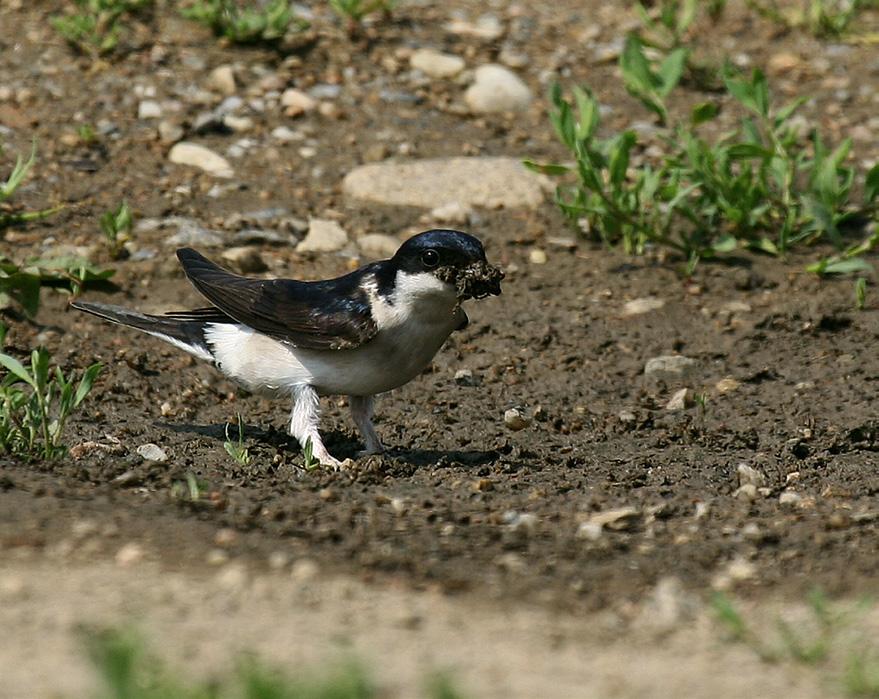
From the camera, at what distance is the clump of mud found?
5.23 metres

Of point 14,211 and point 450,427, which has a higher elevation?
point 450,427

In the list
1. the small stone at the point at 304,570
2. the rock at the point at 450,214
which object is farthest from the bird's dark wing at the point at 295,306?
the rock at the point at 450,214

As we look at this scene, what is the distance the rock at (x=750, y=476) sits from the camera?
16.7 ft

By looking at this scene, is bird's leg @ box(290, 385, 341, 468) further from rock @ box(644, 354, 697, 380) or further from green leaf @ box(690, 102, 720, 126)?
green leaf @ box(690, 102, 720, 126)

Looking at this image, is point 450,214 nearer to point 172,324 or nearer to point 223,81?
point 223,81

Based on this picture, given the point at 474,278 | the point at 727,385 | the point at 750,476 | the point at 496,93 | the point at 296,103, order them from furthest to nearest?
the point at 496,93
the point at 296,103
the point at 727,385
the point at 474,278
the point at 750,476

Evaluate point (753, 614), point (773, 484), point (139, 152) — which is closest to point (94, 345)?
point (139, 152)

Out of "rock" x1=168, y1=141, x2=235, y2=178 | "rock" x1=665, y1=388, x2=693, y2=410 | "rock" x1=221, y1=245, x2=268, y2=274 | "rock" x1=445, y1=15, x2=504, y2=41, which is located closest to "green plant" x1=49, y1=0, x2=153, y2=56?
"rock" x1=168, y1=141, x2=235, y2=178

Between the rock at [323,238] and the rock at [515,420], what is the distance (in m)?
1.88

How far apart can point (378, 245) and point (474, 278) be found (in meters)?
2.26

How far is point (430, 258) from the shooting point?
17.4ft

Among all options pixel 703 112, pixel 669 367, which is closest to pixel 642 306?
pixel 669 367

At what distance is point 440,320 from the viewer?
17.8 ft

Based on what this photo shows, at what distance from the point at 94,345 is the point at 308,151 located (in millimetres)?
2180
